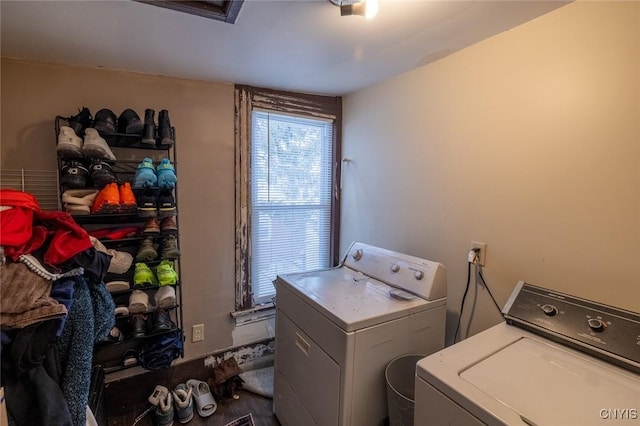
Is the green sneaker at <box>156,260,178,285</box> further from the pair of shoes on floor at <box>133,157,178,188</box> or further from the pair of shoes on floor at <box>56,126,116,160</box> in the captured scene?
the pair of shoes on floor at <box>56,126,116,160</box>

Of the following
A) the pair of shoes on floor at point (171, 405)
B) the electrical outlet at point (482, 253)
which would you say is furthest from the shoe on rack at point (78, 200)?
the electrical outlet at point (482, 253)

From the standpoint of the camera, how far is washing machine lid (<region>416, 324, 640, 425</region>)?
73cm

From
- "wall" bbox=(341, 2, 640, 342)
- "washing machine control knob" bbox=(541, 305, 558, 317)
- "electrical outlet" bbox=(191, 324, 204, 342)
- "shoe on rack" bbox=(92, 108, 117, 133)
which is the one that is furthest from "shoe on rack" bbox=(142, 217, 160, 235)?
"washing machine control knob" bbox=(541, 305, 558, 317)

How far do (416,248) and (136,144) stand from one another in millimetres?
1807

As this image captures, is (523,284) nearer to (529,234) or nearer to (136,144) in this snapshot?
(529,234)

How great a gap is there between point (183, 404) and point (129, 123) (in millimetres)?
1642

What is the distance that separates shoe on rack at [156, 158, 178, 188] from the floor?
1.40 metres

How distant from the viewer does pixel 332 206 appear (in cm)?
248

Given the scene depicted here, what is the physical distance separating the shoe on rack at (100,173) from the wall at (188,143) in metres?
0.31

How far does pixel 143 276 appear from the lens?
5.50 ft

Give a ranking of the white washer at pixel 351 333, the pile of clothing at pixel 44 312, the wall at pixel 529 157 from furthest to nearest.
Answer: the white washer at pixel 351 333
the wall at pixel 529 157
the pile of clothing at pixel 44 312

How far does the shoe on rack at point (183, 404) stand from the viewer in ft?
5.72

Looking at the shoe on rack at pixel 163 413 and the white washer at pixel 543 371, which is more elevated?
the white washer at pixel 543 371

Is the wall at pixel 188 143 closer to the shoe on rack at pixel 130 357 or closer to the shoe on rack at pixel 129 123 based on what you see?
the shoe on rack at pixel 129 123
